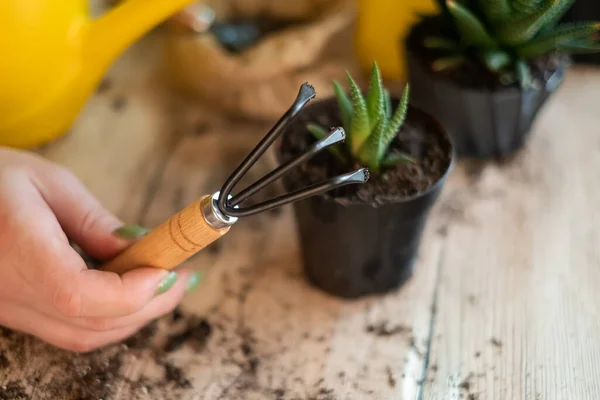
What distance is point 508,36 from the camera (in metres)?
0.50

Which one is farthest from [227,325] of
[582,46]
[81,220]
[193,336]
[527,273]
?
[582,46]

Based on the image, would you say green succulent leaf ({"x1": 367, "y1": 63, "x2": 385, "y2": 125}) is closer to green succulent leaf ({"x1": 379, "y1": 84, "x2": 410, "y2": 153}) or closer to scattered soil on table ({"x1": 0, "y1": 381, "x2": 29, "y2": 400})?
green succulent leaf ({"x1": 379, "y1": 84, "x2": 410, "y2": 153})

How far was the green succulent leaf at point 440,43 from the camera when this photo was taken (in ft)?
1.74

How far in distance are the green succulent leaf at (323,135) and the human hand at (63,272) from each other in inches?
5.2

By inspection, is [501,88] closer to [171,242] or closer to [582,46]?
[582,46]

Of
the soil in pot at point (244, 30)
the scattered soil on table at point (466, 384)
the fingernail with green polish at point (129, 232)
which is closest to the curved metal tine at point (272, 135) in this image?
the fingernail with green polish at point (129, 232)

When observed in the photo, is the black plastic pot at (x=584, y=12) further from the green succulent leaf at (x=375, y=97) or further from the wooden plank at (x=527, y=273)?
the green succulent leaf at (x=375, y=97)

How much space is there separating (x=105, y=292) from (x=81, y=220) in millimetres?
68

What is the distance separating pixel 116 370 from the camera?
1.45ft

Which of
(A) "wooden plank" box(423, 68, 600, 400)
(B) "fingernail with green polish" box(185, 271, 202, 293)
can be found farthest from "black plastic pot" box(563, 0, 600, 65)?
(B) "fingernail with green polish" box(185, 271, 202, 293)

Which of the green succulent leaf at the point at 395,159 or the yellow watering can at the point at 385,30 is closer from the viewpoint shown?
the green succulent leaf at the point at 395,159

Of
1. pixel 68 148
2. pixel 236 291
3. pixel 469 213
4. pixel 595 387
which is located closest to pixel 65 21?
pixel 68 148

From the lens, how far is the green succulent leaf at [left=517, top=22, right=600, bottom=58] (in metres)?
0.49

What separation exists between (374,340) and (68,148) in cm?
33
